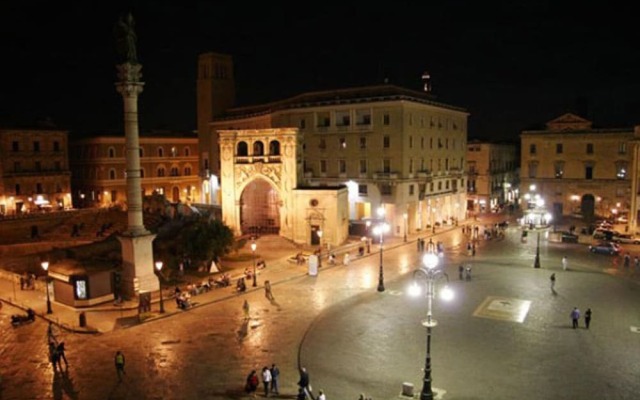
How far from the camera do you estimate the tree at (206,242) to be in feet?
135

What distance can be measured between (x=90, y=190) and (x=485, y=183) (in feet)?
185

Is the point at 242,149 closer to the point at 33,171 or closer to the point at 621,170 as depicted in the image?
the point at 33,171

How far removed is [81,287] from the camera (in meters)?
32.9

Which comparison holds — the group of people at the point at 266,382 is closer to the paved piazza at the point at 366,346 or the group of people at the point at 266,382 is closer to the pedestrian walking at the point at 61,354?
the paved piazza at the point at 366,346

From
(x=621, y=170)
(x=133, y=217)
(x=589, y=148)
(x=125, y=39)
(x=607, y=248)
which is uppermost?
(x=125, y=39)

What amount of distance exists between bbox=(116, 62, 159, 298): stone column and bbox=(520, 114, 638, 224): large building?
5695 centimetres

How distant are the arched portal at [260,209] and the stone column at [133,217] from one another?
22620 mm

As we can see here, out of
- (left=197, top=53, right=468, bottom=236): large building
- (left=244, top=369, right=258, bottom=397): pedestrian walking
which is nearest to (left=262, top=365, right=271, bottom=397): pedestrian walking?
(left=244, top=369, right=258, bottom=397): pedestrian walking

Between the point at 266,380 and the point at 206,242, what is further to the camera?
the point at 206,242

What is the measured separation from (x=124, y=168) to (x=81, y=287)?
48.1 m

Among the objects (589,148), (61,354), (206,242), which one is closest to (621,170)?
(589,148)

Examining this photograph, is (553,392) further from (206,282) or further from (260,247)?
(260,247)

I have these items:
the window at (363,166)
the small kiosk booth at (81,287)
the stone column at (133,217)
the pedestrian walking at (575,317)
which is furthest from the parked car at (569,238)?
the small kiosk booth at (81,287)

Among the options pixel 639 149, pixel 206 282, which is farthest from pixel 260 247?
pixel 639 149
